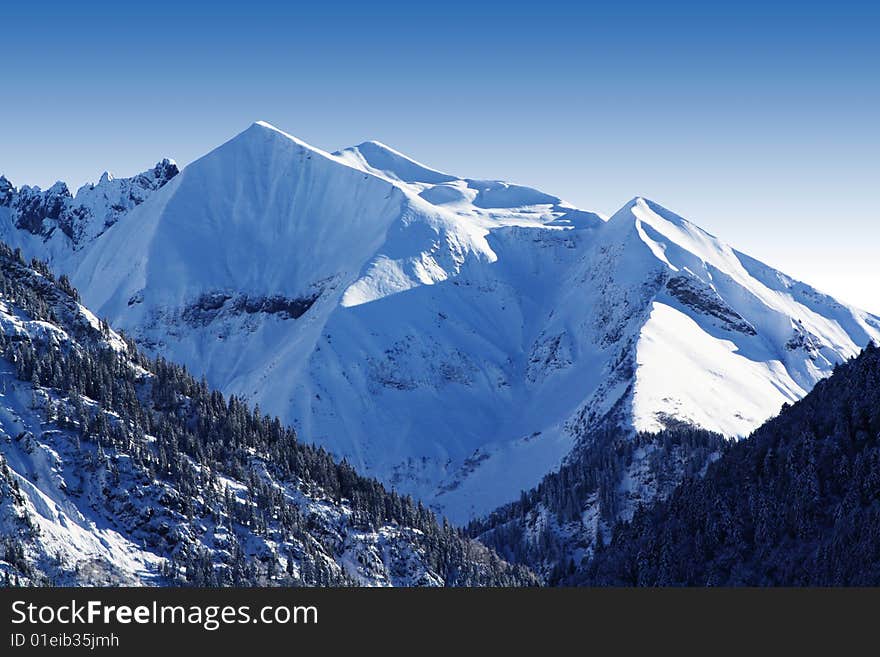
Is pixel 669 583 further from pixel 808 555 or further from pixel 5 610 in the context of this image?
pixel 5 610

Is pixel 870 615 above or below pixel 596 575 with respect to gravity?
above

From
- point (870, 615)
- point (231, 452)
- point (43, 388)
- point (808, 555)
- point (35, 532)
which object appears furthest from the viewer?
point (231, 452)

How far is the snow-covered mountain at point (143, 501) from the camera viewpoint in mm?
154125

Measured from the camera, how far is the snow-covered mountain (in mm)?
154125

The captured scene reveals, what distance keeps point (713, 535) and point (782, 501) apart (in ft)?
37.4

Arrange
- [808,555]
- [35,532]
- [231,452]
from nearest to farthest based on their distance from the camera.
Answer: [808,555] < [35,532] < [231,452]

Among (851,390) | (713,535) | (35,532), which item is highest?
(851,390)

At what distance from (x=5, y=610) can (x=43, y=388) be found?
114m

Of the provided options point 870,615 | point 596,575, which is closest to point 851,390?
point 596,575

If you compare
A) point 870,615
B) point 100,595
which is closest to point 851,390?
point 870,615

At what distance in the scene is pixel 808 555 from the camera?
123 m

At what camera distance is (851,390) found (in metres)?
141

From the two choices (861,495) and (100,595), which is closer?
(100,595)

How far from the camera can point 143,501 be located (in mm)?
168750
